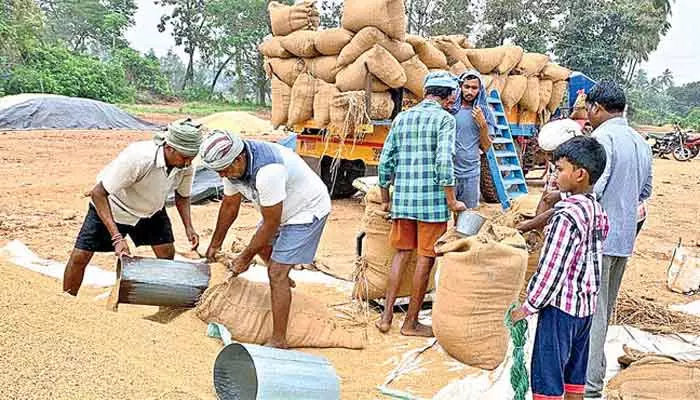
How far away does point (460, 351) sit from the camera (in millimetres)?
3291

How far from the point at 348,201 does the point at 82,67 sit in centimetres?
1922

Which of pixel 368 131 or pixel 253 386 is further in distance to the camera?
pixel 368 131

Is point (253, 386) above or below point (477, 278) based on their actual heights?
below

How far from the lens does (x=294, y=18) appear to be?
7734 mm

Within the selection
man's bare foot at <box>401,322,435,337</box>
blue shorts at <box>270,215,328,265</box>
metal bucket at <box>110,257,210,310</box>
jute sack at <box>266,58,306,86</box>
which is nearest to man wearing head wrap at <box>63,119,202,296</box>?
metal bucket at <box>110,257,210,310</box>

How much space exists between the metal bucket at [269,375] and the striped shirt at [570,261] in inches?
32.7

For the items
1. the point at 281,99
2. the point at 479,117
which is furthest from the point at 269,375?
the point at 281,99

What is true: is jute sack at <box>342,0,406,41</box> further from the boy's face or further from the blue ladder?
the boy's face

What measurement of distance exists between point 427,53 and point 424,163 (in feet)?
12.5

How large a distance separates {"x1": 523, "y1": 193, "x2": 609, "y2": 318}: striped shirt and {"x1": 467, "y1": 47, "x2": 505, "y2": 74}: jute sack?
6042 millimetres

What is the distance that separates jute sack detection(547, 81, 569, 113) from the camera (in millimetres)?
9992

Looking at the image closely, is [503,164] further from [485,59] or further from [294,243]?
[294,243]

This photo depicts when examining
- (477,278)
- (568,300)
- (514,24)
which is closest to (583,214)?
(568,300)

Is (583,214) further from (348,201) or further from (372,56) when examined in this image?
(348,201)
